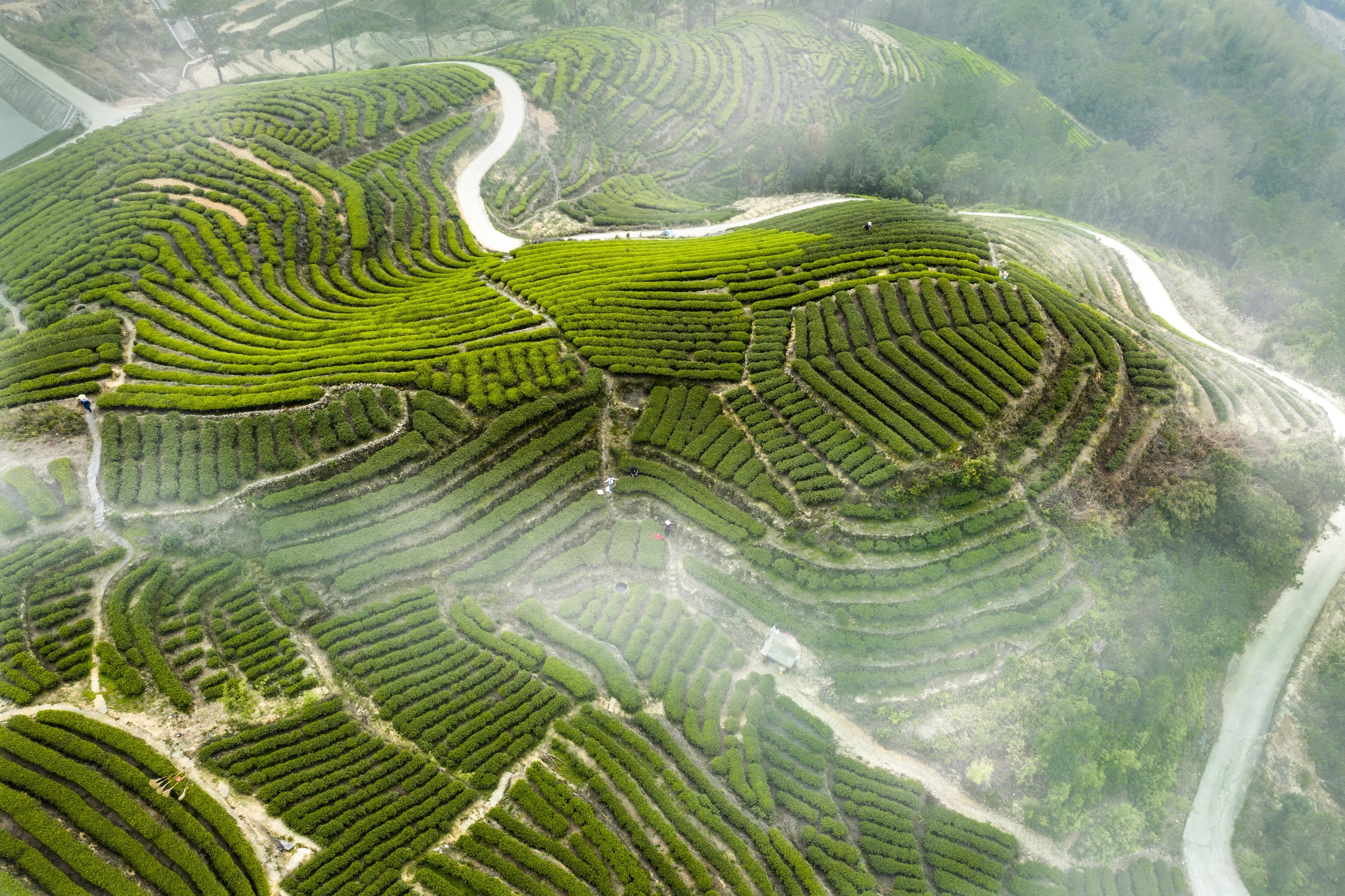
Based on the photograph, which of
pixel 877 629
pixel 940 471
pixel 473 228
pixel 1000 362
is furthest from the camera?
pixel 473 228

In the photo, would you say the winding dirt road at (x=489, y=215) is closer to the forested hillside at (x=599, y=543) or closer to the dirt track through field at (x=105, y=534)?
the forested hillside at (x=599, y=543)

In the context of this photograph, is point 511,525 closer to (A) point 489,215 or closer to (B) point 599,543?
(B) point 599,543

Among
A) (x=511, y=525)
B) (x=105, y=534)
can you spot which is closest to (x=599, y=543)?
(x=511, y=525)

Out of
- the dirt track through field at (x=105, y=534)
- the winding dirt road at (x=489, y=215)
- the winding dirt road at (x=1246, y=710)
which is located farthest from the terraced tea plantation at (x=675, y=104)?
the winding dirt road at (x=1246, y=710)

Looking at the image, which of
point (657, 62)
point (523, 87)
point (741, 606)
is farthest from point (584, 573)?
point (657, 62)

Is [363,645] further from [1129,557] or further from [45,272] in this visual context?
[1129,557]

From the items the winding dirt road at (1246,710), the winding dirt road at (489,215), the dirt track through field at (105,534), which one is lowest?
the winding dirt road at (1246,710)

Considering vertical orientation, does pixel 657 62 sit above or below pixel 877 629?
above
